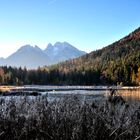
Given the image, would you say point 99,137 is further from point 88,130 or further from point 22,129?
point 22,129

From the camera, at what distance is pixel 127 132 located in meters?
12.5

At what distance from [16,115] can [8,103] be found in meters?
0.97

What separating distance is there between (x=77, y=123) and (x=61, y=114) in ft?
3.37

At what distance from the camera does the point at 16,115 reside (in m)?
13.3

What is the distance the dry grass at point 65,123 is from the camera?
12.0 meters

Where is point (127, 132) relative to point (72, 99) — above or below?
below

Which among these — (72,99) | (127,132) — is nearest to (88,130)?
(127,132)

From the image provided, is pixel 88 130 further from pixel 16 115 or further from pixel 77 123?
pixel 16 115

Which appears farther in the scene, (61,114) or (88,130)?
(61,114)

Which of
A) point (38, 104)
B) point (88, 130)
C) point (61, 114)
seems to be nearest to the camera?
point (88, 130)

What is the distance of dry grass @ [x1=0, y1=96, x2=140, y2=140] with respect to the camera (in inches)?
474

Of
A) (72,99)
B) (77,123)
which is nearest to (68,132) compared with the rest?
(77,123)

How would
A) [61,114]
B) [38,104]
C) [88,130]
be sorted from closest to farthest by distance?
1. [88,130]
2. [61,114]
3. [38,104]

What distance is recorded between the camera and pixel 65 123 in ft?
41.0
